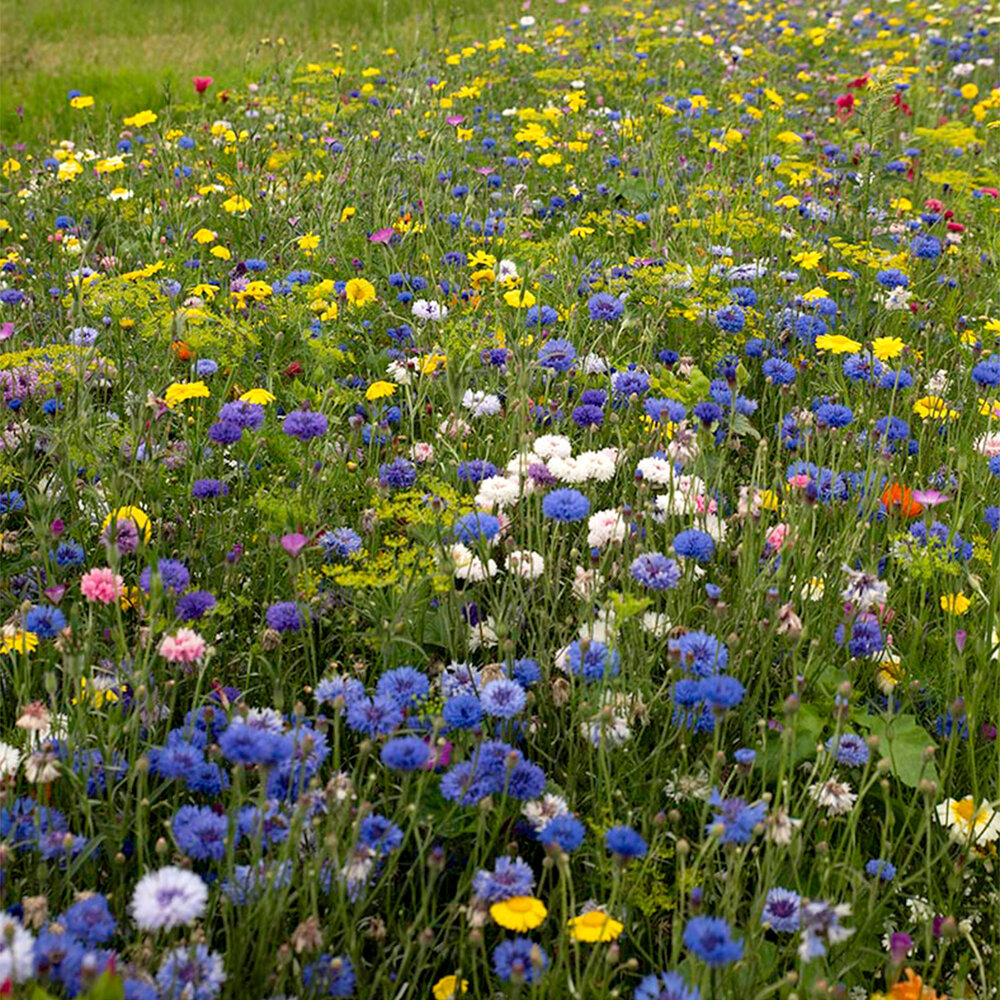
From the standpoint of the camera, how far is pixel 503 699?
159 cm

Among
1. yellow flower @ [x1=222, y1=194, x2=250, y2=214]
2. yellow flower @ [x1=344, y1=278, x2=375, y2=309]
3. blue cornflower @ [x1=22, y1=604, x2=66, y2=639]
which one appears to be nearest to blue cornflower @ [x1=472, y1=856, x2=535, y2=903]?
blue cornflower @ [x1=22, y1=604, x2=66, y2=639]

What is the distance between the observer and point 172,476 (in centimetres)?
231

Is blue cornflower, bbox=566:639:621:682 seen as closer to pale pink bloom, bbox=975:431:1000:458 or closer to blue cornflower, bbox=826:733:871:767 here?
blue cornflower, bbox=826:733:871:767

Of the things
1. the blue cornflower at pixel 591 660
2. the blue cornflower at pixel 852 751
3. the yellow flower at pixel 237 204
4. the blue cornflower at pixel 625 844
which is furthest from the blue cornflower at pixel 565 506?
the yellow flower at pixel 237 204

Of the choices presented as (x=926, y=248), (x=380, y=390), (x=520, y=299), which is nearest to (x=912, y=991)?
(x=380, y=390)

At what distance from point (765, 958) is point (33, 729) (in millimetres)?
1067

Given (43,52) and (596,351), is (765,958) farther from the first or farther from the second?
(43,52)

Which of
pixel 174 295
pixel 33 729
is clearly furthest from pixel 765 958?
pixel 174 295

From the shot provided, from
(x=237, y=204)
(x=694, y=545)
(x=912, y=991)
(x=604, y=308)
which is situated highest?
(x=237, y=204)

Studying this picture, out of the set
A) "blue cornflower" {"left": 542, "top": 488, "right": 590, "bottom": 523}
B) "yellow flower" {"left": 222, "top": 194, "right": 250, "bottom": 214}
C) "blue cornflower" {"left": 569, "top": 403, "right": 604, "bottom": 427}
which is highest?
"yellow flower" {"left": 222, "top": 194, "right": 250, "bottom": 214}

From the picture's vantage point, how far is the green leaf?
1645mm

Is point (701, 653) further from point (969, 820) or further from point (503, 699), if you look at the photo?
point (969, 820)

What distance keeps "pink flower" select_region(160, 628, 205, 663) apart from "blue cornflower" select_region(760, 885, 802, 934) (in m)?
0.85

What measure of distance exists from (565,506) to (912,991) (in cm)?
88
